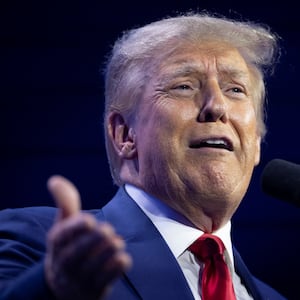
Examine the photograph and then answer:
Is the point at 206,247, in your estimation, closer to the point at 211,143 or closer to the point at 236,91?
the point at 211,143

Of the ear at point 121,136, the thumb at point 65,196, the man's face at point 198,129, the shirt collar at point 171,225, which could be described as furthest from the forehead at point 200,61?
the thumb at point 65,196

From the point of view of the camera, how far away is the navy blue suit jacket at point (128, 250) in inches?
52.5

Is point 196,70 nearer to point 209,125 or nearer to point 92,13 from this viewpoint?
point 209,125

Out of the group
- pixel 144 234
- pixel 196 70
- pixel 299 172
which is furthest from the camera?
pixel 196 70

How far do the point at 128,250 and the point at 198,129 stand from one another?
0.31 m

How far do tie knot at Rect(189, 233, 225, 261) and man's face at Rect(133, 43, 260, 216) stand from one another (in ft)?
0.24

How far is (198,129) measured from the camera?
153 cm

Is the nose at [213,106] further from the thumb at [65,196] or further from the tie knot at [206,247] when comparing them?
the thumb at [65,196]

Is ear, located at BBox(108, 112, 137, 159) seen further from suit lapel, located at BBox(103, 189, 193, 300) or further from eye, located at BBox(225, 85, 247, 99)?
eye, located at BBox(225, 85, 247, 99)

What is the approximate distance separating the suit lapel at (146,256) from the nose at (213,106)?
25 cm

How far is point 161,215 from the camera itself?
1.56m

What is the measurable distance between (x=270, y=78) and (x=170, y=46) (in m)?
0.65

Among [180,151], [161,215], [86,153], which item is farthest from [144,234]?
[86,153]

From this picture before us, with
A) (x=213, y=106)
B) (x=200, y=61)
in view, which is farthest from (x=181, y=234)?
(x=200, y=61)
